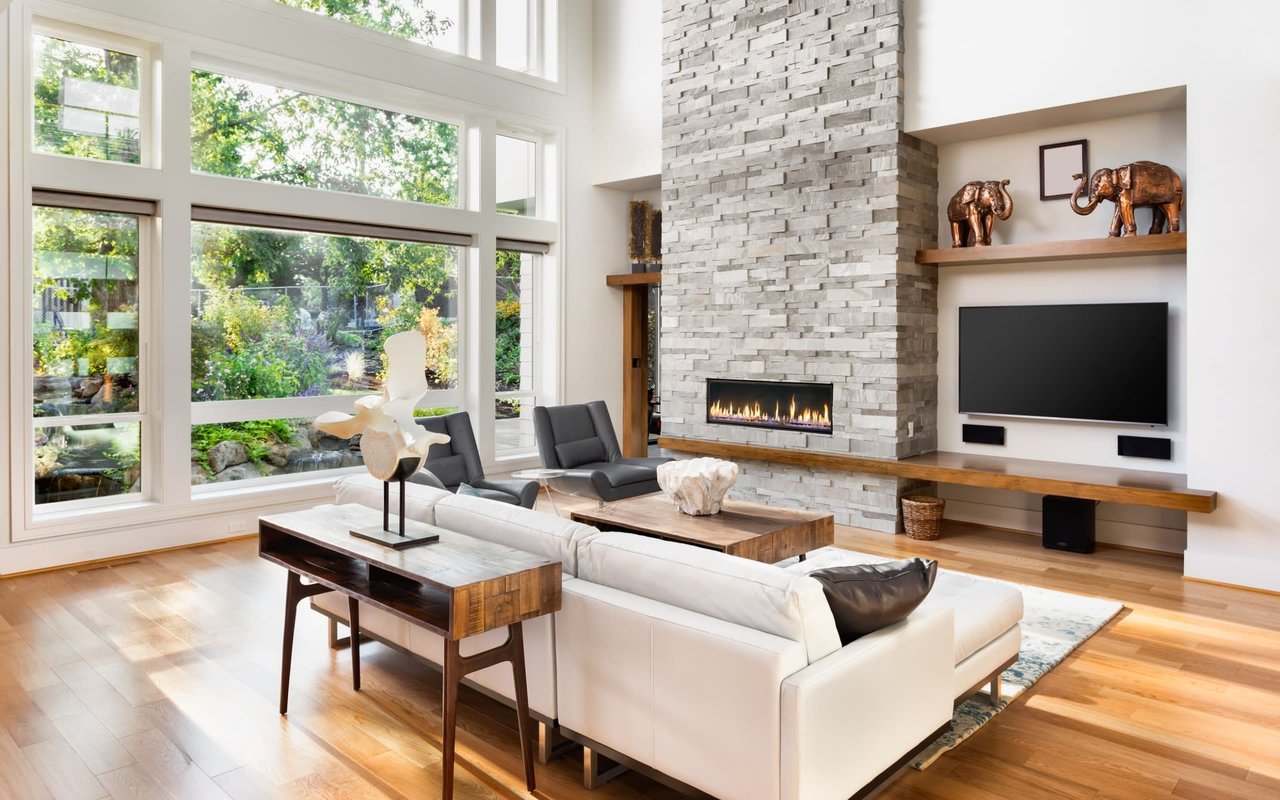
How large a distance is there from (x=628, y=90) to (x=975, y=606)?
235 inches

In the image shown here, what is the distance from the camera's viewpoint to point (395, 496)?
3393 mm

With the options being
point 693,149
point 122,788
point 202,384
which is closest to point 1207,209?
point 693,149

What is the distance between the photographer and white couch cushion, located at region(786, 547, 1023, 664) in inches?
110

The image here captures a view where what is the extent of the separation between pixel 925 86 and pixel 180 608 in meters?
5.39

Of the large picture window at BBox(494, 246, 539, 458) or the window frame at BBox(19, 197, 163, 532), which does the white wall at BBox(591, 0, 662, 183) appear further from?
the window frame at BBox(19, 197, 163, 532)

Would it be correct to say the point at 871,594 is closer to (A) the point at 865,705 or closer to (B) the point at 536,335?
(A) the point at 865,705

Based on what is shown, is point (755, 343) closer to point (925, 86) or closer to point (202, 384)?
point (925, 86)

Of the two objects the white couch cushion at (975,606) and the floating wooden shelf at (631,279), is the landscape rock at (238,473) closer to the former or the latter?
the floating wooden shelf at (631,279)

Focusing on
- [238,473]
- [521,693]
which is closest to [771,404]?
[238,473]

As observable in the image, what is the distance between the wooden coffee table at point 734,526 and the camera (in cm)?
391

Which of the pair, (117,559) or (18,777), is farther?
(117,559)

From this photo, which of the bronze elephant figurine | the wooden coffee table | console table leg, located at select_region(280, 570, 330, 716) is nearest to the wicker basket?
the wooden coffee table

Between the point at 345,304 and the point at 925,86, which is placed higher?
the point at 925,86

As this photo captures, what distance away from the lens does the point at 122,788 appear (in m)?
2.50
